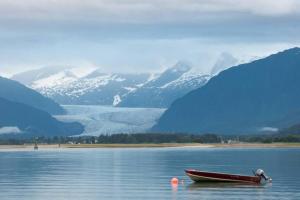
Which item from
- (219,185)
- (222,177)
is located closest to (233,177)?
(222,177)

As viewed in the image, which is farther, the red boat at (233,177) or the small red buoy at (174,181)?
the red boat at (233,177)

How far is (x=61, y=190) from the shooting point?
267ft

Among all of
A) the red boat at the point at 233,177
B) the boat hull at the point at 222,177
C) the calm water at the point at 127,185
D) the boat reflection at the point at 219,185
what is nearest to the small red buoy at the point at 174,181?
the calm water at the point at 127,185

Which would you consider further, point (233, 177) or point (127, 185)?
point (233, 177)

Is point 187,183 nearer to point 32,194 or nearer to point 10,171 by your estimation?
point 32,194

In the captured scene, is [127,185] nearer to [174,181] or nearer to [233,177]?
[174,181]

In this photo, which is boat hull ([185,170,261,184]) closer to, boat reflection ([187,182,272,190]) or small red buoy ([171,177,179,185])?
boat reflection ([187,182,272,190])

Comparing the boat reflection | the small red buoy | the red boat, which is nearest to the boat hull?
the red boat

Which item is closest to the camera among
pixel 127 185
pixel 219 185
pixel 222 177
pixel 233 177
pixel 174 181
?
pixel 127 185

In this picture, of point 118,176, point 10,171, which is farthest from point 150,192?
point 10,171

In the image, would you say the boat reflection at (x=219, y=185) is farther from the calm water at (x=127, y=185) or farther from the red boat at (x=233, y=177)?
the red boat at (x=233, y=177)

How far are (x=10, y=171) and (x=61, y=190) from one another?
31.8 meters

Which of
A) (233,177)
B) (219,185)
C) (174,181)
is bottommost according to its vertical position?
(219,185)

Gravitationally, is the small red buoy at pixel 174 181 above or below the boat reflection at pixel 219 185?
above
